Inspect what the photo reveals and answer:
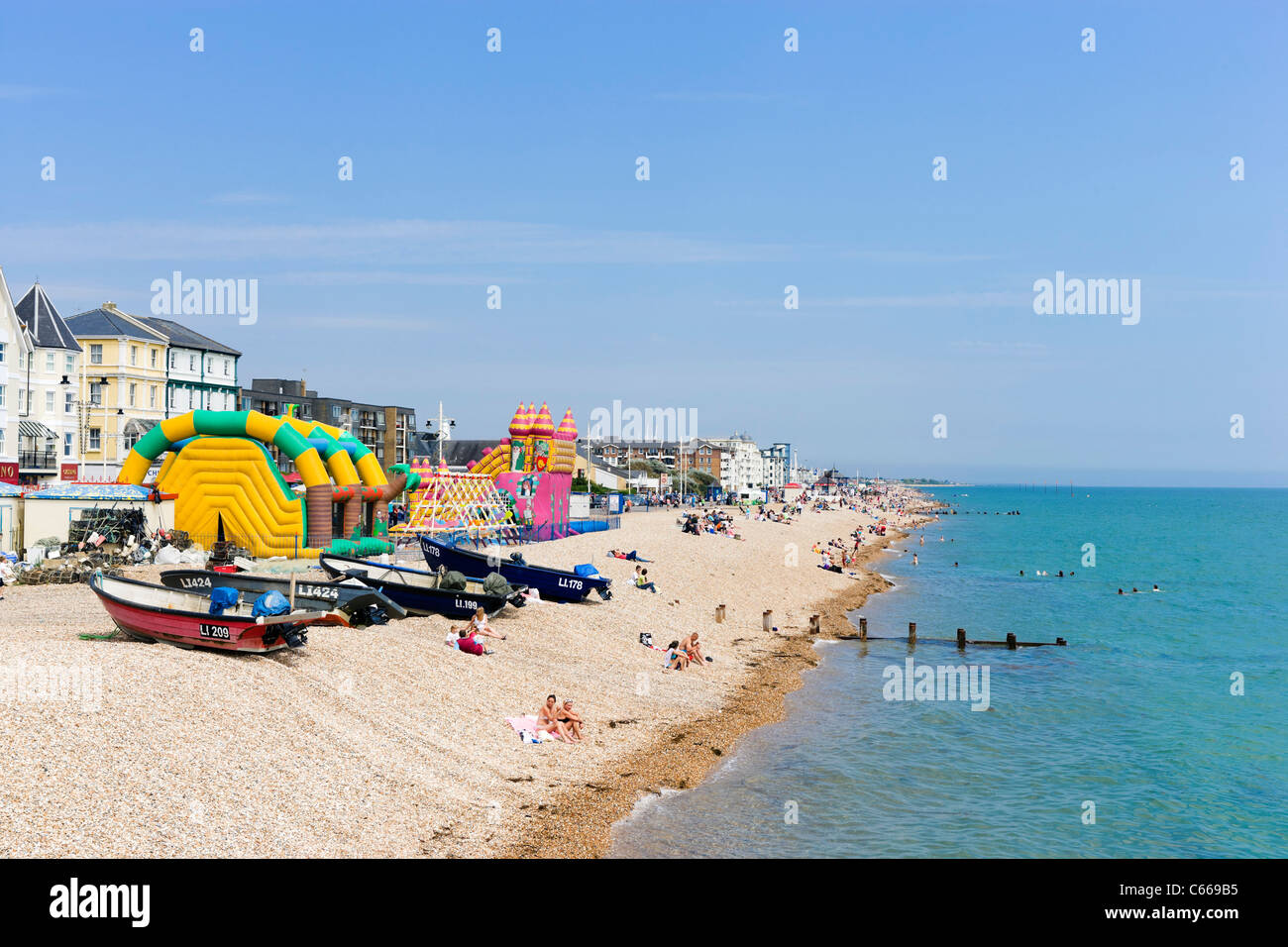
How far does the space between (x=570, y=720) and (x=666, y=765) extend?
2539 mm

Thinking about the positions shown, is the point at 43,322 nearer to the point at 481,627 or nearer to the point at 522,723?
the point at 481,627

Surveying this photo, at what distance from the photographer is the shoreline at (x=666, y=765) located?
657 inches

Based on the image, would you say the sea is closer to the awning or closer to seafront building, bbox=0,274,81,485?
seafront building, bbox=0,274,81,485

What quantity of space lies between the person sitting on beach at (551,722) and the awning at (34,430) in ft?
147

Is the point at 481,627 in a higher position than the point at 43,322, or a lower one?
lower

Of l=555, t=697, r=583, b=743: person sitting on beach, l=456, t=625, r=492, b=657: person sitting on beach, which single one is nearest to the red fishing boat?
l=456, t=625, r=492, b=657: person sitting on beach

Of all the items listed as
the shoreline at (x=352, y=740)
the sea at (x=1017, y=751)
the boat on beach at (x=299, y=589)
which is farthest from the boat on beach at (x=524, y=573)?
the sea at (x=1017, y=751)

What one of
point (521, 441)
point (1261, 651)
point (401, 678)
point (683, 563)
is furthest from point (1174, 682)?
point (521, 441)

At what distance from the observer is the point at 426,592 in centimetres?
3028

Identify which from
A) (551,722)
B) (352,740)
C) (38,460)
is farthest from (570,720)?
(38,460)

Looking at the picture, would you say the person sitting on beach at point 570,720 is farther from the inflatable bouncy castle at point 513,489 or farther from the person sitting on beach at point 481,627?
the inflatable bouncy castle at point 513,489

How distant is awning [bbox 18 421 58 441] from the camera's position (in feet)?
174
